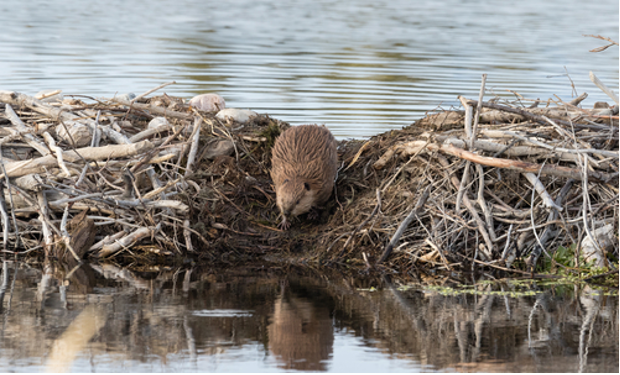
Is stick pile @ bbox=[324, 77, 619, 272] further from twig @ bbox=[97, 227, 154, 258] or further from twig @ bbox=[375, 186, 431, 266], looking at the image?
twig @ bbox=[97, 227, 154, 258]

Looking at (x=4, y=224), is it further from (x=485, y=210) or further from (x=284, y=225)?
(x=485, y=210)

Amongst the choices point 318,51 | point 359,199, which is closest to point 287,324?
point 359,199

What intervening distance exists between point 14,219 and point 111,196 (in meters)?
0.97

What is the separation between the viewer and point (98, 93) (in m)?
14.9

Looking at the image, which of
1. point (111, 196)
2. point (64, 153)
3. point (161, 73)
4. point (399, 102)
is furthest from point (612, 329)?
point (161, 73)

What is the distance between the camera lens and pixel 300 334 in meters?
5.75

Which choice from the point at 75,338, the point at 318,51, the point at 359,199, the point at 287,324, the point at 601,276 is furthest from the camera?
the point at 318,51

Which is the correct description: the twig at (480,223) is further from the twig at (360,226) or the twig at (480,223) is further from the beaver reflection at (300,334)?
the beaver reflection at (300,334)

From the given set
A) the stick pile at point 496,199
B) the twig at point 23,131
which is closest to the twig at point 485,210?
the stick pile at point 496,199

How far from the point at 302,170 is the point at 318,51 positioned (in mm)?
14803

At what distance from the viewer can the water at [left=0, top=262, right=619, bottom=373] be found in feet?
17.1

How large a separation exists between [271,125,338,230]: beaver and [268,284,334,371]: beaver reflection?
1.44m

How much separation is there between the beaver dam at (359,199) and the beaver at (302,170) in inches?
11.4

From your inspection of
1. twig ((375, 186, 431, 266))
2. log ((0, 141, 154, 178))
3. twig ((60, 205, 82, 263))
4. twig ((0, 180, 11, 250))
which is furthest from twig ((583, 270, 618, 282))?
twig ((0, 180, 11, 250))
